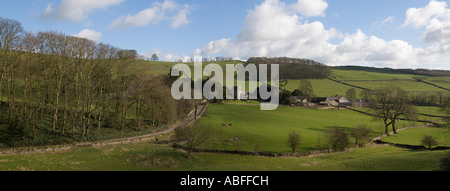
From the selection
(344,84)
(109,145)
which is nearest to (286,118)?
(109,145)

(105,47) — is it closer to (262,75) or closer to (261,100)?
(261,100)

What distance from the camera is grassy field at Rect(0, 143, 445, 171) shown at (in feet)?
81.5

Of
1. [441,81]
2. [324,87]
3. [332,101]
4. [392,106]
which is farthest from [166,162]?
[441,81]

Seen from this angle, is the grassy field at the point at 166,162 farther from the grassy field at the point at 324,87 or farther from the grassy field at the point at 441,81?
the grassy field at the point at 441,81

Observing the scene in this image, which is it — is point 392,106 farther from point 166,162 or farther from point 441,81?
point 441,81

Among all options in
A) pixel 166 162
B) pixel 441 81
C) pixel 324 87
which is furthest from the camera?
pixel 441 81

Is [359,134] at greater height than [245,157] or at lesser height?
greater

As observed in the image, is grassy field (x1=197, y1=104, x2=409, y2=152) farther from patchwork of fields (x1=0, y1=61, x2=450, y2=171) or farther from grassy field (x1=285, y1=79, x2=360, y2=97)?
grassy field (x1=285, y1=79, x2=360, y2=97)

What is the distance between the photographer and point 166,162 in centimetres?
2970

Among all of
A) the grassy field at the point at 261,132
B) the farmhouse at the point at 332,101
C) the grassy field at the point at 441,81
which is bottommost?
the grassy field at the point at 261,132

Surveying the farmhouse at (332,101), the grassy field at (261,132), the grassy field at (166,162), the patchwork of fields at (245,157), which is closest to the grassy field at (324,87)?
the farmhouse at (332,101)

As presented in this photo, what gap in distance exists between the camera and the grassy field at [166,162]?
81.5ft

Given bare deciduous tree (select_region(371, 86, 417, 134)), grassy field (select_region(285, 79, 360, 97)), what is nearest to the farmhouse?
grassy field (select_region(285, 79, 360, 97))

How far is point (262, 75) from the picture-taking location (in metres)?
164
